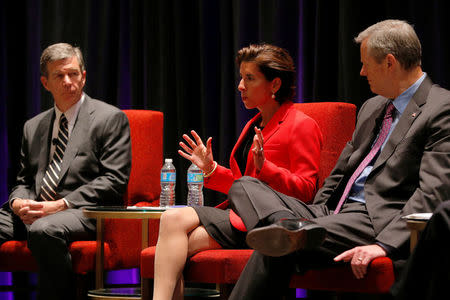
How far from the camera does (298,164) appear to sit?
3.06 m

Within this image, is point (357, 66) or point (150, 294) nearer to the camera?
point (150, 294)

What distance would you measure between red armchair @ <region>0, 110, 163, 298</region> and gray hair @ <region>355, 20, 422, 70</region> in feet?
4.88

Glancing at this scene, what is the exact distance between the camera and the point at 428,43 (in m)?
3.46

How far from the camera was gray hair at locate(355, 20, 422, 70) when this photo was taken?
266 centimetres

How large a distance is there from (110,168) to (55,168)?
29cm

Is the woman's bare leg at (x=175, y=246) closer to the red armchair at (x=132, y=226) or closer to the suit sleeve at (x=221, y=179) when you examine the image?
the suit sleeve at (x=221, y=179)

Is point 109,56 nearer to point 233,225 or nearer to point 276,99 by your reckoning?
point 276,99

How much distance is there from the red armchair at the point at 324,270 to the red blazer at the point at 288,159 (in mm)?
143

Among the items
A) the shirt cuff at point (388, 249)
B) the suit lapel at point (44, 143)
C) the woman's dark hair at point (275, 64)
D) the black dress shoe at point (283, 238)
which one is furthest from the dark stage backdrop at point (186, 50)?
the black dress shoe at point (283, 238)

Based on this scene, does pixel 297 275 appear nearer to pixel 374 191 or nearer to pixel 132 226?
pixel 374 191

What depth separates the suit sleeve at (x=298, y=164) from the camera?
9.66ft

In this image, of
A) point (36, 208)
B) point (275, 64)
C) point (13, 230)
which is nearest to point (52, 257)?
point (36, 208)

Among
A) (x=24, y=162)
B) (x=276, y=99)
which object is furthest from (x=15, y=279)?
(x=276, y=99)

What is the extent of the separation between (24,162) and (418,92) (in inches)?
85.3
